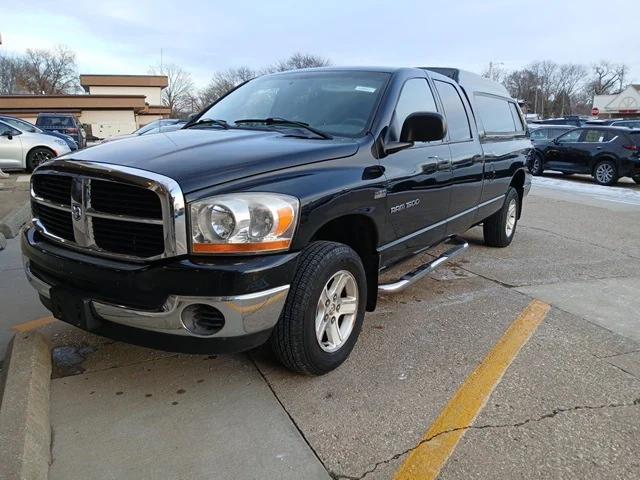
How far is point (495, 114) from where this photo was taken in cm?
587

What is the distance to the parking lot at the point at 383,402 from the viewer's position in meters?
2.42

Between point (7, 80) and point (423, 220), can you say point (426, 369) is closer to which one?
point (423, 220)

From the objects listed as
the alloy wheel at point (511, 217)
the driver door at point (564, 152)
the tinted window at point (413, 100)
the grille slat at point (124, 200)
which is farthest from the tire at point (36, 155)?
the driver door at point (564, 152)

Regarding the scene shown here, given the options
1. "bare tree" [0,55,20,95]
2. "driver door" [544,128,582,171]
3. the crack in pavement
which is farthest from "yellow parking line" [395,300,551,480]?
"bare tree" [0,55,20,95]

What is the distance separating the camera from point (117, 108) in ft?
150

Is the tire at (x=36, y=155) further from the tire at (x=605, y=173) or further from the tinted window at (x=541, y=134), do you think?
the tire at (x=605, y=173)

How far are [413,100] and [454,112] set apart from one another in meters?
0.85

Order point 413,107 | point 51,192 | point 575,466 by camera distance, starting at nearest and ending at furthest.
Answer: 1. point 575,466
2. point 51,192
3. point 413,107

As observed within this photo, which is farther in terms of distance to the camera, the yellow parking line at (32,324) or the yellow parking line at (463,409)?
the yellow parking line at (32,324)

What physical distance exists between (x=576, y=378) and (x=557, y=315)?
3.78 feet

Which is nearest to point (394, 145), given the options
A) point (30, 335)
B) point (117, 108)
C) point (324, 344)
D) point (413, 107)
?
point (413, 107)

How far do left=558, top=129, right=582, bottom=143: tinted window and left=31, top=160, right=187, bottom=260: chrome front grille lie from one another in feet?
53.8

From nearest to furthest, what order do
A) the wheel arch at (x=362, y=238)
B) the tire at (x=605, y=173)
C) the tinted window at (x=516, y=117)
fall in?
the wheel arch at (x=362, y=238), the tinted window at (x=516, y=117), the tire at (x=605, y=173)

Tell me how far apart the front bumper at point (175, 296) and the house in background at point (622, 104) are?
8768cm
